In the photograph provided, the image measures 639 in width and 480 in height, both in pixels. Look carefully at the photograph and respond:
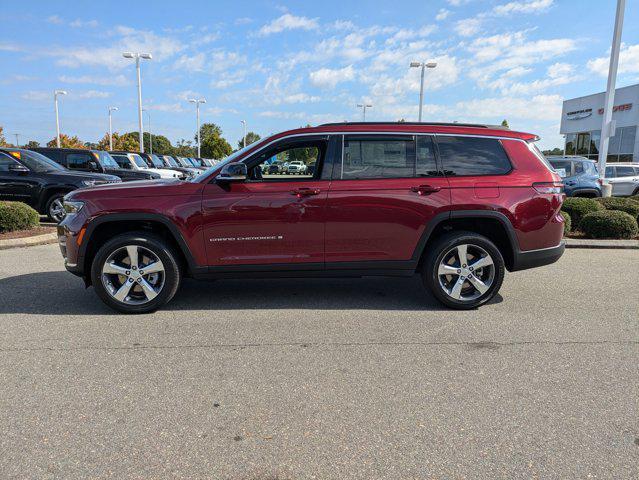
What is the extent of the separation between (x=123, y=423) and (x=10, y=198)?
33.7ft

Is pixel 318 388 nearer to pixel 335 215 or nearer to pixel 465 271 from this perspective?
pixel 335 215

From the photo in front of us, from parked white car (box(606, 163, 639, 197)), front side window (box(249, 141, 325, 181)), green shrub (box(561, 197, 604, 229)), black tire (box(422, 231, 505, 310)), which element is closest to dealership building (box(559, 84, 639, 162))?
parked white car (box(606, 163, 639, 197))

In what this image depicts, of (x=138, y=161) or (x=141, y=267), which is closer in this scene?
(x=141, y=267)

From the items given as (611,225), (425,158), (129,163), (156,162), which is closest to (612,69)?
(611,225)

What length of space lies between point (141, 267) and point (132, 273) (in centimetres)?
10

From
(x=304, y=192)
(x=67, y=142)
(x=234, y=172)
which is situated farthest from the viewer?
(x=67, y=142)

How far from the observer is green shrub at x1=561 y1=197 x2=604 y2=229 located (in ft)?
33.2

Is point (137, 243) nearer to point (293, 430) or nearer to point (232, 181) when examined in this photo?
point (232, 181)

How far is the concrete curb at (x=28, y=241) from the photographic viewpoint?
27.1 ft

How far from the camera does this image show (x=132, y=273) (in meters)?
4.57

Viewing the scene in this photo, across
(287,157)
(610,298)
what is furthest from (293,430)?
(610,298)

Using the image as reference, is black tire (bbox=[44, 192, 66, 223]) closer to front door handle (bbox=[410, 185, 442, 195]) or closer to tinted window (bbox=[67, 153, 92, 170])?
tinted window (bbox=[67, 153, 92, 170])

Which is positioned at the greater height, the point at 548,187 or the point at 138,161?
the point at 138,161

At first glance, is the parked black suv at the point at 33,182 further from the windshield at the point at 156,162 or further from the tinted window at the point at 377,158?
the windshield at the point at 156,162
